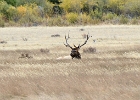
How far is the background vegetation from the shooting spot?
254 feet

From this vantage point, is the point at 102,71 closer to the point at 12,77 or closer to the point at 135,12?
the point at 12,77

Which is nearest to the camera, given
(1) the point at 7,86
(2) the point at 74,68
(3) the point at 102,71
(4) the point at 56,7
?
(1) the point at 7,86

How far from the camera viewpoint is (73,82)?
1341 centimetres

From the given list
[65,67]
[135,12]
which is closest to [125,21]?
[135,12]

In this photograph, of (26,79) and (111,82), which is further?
(26,79)

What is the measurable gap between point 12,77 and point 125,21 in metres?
57.3

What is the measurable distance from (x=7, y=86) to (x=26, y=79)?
1420mm

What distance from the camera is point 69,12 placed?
99.4 m

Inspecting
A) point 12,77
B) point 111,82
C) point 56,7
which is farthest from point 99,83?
point 56,7

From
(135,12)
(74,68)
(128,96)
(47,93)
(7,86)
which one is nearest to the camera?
(128,96)

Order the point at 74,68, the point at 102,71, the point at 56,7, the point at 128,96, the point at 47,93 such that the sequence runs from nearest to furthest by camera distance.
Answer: the point at 128,96 < the point at 47,93 < the point at 102,71 < the point at 74,68 < the point at 56,7

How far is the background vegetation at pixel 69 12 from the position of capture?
7750cm

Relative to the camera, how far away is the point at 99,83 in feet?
43.2

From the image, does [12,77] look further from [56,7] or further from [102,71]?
[56,7]
